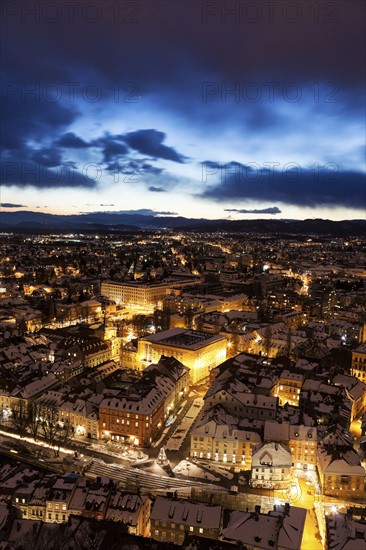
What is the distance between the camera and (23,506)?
1844 centimetres

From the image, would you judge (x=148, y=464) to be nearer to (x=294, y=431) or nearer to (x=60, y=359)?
(x=294, y=431)

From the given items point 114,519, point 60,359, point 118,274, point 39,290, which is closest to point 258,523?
point 114,519

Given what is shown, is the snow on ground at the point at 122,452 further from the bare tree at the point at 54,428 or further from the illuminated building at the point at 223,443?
the illuminated building at the point at 223,443

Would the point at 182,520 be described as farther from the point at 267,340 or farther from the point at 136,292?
the point at 136,292

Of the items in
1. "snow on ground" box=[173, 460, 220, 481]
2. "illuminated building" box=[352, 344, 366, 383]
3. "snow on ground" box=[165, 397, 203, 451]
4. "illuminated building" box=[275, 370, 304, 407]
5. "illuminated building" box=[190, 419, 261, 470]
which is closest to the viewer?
"snow on ground" box=[173, 460, 220, 481]

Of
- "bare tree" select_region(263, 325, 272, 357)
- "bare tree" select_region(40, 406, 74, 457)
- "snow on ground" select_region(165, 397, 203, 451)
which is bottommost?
"snow on ground" select_region(165, 397, 203, 451)

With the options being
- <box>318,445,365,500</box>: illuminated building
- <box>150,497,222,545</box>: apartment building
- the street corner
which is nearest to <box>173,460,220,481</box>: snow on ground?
the street corner

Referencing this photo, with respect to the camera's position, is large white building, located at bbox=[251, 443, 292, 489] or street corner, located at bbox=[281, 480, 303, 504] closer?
street corner, located at bbox=[281, 480, 303, 504]

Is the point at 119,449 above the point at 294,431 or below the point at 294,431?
below

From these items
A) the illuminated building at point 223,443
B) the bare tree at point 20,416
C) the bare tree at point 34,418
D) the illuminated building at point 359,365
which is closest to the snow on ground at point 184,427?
the illuminated building at point 223,443

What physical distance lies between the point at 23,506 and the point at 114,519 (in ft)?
12.5

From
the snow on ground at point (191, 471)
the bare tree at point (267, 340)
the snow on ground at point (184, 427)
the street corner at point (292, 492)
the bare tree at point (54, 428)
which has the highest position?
the bare tree at point (267, 340)

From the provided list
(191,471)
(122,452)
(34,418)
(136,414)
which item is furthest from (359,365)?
(34,418)

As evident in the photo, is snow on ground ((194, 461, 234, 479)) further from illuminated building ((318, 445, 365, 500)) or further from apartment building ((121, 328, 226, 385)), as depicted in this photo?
apartment building ((121, 328, 226, 385))
